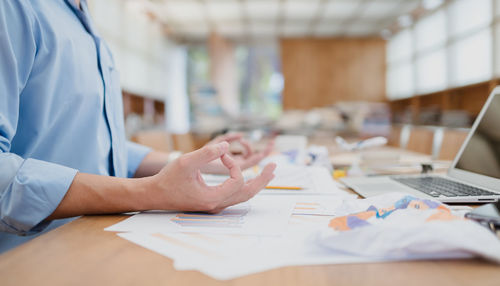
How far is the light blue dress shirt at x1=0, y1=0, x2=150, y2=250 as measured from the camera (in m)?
0.57

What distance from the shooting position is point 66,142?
79 cm

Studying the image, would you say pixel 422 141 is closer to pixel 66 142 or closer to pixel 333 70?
pixel 66 142

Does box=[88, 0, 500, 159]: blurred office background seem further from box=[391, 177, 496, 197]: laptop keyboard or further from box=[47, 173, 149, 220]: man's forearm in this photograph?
box=[47, 173, 149, 220]: man's forearm

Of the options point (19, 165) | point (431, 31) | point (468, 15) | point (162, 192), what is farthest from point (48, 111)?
point (431, 31)

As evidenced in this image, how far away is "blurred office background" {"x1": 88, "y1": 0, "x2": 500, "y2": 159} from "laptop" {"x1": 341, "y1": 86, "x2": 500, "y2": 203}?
1348 millimetres

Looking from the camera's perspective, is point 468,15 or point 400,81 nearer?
point 468,15

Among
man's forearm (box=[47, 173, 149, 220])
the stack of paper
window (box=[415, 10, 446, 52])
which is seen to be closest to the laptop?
the stack of paper

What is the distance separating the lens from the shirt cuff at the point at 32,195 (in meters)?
0.55

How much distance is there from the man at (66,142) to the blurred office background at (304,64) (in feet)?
→ 4.23

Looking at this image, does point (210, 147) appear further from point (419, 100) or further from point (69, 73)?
point (419, 100)

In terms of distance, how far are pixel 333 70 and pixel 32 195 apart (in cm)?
994

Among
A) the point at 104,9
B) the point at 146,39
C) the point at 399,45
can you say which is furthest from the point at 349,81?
the point at 104,9

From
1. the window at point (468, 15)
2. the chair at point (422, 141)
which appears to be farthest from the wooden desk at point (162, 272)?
the window at point (468, 15)

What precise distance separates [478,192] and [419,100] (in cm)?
792
